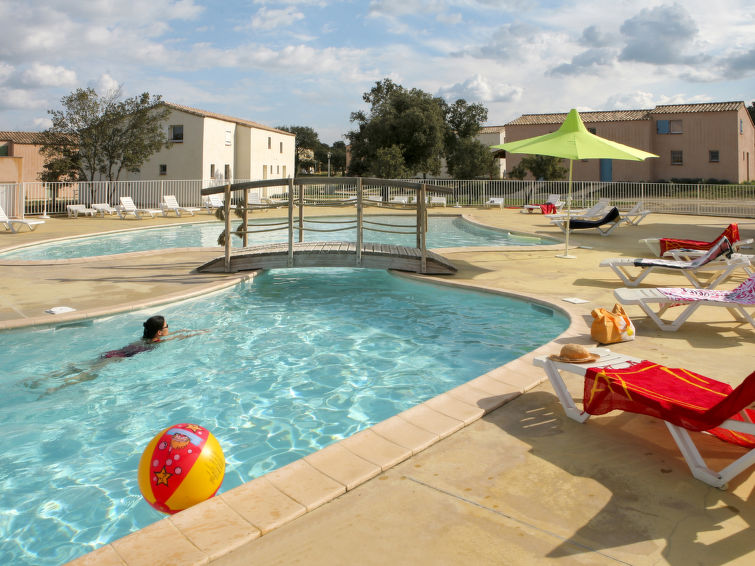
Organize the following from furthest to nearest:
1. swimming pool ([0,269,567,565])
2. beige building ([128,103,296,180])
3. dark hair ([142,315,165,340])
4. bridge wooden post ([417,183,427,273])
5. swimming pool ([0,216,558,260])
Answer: beige building ([128,103,296,180]), swimming pool ([0,216,558,260]), bridge wooden post ([417,183,427,273]), dark hair ([142,315,165,340]), swimming pool ([0,269,567,565])

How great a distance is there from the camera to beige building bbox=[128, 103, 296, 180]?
110ft

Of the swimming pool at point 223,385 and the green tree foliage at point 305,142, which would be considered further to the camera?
the green tree foliage at point 305,142

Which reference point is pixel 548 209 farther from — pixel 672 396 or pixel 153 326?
pixel 672 396

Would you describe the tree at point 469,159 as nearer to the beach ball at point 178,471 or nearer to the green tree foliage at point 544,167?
the green tree foliage at point 544,167

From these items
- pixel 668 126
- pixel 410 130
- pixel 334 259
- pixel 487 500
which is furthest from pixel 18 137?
pixel 487 500

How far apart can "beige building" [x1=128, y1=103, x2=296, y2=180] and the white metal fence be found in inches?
124

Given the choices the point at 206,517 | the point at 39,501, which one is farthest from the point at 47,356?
the point at 206,517

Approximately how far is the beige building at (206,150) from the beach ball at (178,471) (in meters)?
31.4

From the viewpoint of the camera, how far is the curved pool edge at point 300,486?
2602 mm

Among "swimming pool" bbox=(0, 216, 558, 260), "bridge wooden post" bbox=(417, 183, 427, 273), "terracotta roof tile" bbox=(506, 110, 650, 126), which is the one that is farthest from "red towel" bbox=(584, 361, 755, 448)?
"terracotta roof tile" bbox=(506, 110, 650, 126)

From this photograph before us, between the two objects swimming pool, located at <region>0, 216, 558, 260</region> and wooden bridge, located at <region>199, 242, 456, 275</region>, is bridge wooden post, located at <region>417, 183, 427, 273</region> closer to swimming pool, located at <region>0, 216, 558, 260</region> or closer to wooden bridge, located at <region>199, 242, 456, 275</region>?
wooden bridge, located at <region>199, 242, 456, 275</region>

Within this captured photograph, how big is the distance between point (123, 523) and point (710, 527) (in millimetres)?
3283

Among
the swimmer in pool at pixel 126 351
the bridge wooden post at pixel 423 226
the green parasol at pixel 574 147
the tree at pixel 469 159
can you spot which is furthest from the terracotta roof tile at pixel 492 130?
the swimmer in pool at pixel 126 351

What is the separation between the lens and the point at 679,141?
148 feet
